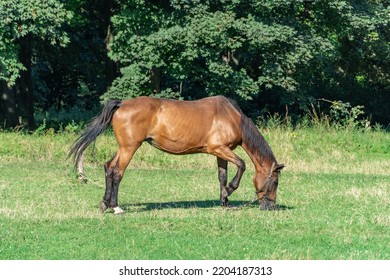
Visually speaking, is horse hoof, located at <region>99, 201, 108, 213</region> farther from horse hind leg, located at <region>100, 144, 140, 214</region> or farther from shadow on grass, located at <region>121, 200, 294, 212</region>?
shadow on grass, located at <region>121, 200, 294, 212</region>

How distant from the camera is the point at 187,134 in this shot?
15.6 metres

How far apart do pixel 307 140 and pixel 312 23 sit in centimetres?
928

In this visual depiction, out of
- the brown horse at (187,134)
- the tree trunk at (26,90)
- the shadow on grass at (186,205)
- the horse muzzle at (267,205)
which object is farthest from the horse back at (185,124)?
the tree trunk at (26,90)

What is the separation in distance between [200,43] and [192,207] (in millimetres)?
14906

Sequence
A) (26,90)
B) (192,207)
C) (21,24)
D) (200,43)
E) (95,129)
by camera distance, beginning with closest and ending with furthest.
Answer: (95,129) < (192,207) < (21,24) < (200,43) < (26,90)

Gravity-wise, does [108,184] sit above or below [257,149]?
below

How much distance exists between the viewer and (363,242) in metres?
12.1

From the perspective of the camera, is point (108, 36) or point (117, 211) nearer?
point (117, 211)

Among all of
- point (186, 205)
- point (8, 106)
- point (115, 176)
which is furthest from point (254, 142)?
point (8, 106)

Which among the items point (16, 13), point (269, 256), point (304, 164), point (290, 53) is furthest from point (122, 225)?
point (290, 53)

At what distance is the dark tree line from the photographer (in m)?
29.2

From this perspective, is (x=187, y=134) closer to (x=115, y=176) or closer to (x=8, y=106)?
(x=115, y=176)

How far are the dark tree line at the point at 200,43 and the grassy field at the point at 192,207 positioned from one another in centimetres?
428

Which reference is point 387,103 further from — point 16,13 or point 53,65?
point 16,13
